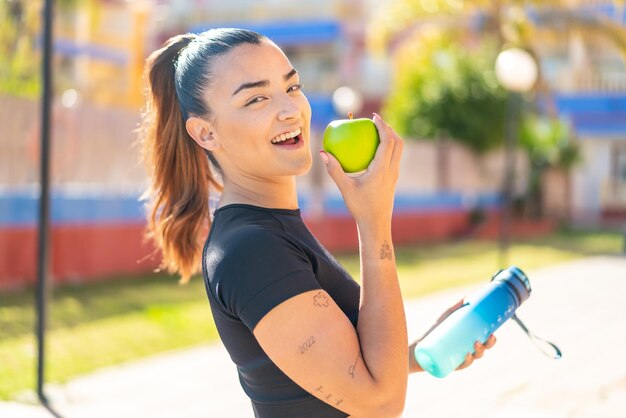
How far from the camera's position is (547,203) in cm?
2505

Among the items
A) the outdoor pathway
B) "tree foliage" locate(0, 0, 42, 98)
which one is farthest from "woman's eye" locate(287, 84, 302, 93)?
"tree foliage" locate(0, 0, 42, 98)

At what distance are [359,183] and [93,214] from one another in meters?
8.37

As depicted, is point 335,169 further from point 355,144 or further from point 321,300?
point 321,300

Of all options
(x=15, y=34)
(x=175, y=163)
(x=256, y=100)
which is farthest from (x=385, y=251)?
(x=15, y=34)

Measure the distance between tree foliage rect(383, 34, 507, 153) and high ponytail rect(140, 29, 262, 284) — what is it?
18623 mm

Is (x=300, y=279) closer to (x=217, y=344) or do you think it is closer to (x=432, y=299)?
(x=217, y=344)

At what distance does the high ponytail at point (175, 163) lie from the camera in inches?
80.2

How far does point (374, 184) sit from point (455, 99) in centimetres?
1935

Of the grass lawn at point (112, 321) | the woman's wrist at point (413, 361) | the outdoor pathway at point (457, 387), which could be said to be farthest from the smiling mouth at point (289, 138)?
the grass lawn at point (112, 321)

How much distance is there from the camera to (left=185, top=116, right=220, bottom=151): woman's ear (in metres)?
1.86

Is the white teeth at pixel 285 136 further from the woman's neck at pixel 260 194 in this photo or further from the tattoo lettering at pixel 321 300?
the tattoo lettering at pixel 321 300

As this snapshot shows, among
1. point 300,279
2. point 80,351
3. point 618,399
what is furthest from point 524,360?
point 300,279

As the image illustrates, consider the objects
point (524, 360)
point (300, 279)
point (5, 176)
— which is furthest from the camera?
point (5, 176)

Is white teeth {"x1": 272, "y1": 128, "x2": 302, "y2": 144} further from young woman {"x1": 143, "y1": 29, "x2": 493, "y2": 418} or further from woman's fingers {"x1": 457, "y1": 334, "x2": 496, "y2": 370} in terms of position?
woman's fingers {"x1": 457, "y1": 334, "x2": 496, "y2": 370}
